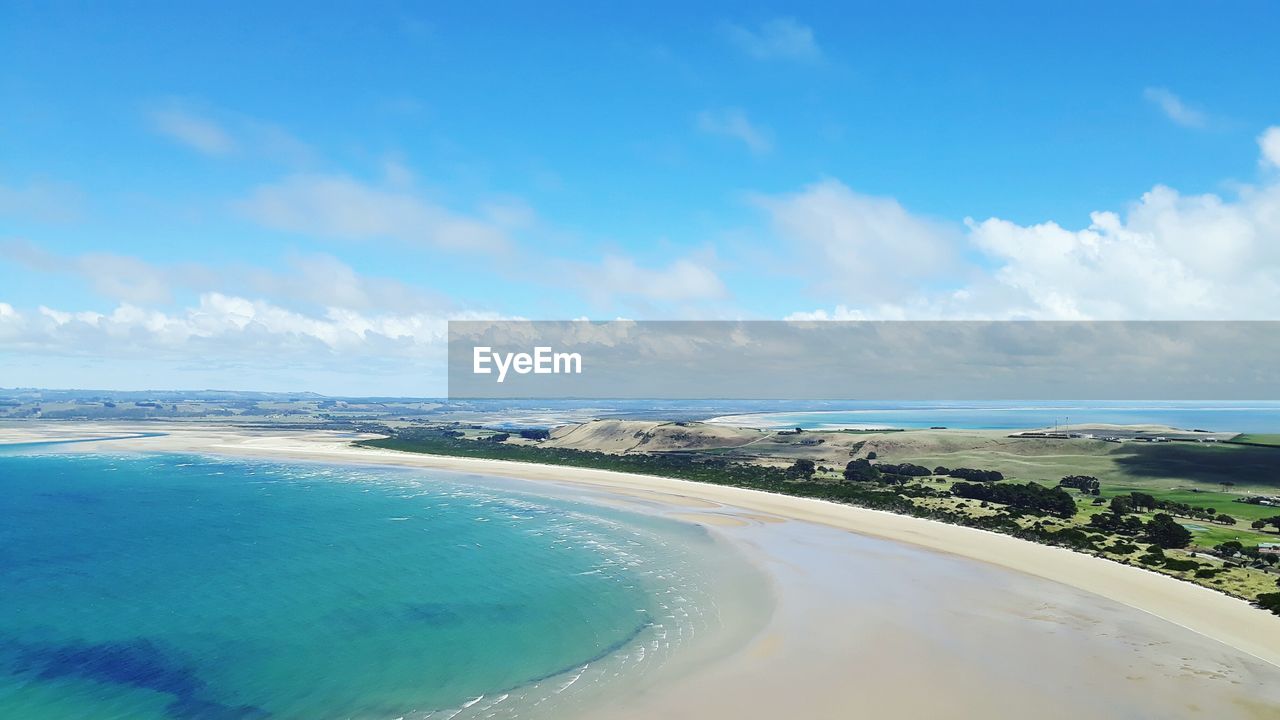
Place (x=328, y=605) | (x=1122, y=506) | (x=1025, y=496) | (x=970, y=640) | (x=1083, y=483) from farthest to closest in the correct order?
(x=1083, y=483) → (x=1025, y=496) → (x=1122, y=506) → (x=328, y=605) → (x=970, y=640)

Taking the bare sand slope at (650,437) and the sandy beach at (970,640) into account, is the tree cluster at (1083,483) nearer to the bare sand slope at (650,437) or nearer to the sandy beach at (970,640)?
the sandy beach at (970,640)

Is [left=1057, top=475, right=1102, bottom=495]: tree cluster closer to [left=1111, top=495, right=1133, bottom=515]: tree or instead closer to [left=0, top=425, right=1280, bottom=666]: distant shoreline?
Result: [left=1111, top=495, right=1133, bottom=515]: tree

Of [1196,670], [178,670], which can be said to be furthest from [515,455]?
[1196,670]

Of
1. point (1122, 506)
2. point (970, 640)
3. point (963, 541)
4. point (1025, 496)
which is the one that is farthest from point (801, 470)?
point (970, 640)

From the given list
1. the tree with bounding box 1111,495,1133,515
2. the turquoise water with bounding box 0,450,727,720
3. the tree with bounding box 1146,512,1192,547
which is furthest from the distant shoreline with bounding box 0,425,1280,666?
the turquoise water with bounding box 0,450,727,720

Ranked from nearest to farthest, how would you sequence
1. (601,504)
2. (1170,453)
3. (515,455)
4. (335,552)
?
(335,552) → (601,504) → (1170,453) → (515,455)

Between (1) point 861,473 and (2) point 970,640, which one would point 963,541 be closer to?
(2) point 970,640

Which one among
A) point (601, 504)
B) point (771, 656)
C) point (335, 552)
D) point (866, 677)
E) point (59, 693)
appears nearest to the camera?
point (59, 693)

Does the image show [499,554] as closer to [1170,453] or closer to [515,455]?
[515,455]
